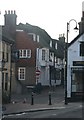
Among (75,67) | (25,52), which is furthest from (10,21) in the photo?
(75,67)

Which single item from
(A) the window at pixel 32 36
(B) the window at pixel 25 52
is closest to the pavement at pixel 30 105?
(B) the window at pixel 25 52

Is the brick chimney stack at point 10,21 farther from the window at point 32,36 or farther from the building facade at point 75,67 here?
the building facade at point 75,67

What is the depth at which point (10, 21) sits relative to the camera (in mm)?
56344

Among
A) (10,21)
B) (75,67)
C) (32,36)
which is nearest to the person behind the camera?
(75,67)

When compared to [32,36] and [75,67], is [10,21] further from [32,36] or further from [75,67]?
[75,67]

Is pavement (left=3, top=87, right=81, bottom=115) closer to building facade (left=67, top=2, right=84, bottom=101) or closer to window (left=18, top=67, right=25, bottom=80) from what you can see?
building facade (left=67, top=2, right=84, bottom=101)

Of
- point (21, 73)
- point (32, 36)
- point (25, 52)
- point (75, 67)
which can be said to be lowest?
point (21, 73)

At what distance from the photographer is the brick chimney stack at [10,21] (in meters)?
56.1

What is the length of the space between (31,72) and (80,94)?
17.5 meters

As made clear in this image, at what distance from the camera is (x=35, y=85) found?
55000mm

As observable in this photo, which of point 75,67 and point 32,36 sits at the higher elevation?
point 32,36

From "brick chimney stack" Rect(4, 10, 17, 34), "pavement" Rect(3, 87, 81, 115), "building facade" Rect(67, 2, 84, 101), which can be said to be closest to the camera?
"pavement" Rect(3, 87, 81, 115)

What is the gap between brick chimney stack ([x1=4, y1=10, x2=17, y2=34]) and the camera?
5612 centimetres

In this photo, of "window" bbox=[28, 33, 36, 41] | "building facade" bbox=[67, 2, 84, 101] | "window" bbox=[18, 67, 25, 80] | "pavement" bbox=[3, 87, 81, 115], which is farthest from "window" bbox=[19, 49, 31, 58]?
"pavement" bbox=[3, 87, 81, 115]
